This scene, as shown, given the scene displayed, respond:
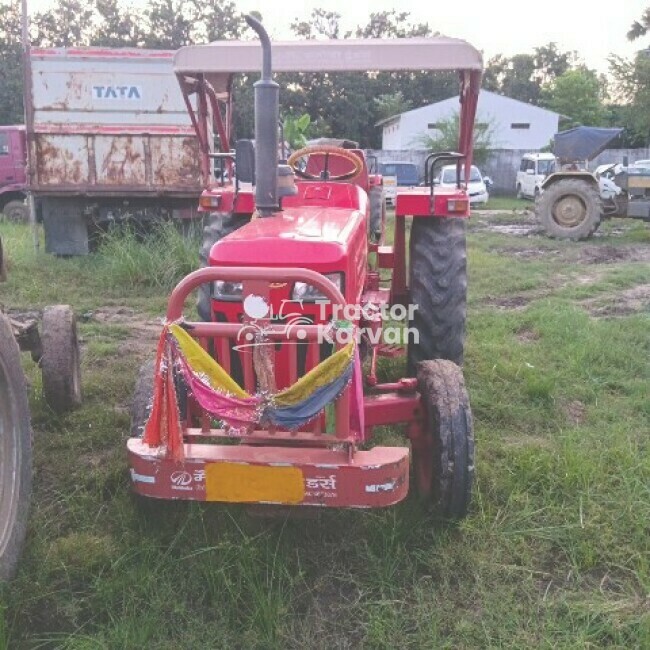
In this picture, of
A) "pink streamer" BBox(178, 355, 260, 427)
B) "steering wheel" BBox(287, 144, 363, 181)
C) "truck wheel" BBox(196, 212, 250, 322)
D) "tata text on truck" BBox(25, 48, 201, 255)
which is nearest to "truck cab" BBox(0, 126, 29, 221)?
"tata text on truck" BBox(25, 48, 201, 255)

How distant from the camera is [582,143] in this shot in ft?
46.0

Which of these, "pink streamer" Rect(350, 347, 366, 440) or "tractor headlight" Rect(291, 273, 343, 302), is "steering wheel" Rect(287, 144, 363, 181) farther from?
"pink streamer" Rect(350, 347, 366, 440)

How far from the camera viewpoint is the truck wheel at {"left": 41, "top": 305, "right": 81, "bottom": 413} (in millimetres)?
4035

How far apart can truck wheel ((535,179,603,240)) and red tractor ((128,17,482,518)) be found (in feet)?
29.8

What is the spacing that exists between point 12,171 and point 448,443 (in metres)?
15.1

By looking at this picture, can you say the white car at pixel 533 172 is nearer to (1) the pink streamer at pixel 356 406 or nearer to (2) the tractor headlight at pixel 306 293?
(2) the tractor headlight at pixel 306 293

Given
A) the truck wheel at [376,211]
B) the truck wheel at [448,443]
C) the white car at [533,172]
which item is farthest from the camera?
the white car at [533,172]

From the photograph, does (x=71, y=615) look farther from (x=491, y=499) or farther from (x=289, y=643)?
(x=491, y=499)

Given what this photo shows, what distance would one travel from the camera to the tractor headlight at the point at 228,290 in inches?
123

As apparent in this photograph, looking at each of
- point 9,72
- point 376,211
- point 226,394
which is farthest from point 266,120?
point 9,72

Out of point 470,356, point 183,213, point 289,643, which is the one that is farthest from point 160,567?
point 183,213

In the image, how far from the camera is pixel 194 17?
37594mm

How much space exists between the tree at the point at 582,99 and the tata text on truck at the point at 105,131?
31.5 m

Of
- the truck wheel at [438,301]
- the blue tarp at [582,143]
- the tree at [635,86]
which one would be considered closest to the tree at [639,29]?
the tree at [635,86]
